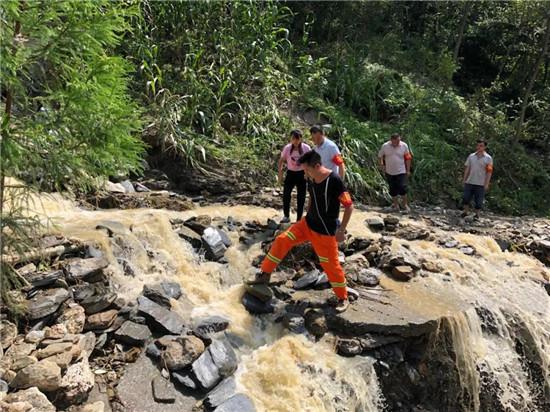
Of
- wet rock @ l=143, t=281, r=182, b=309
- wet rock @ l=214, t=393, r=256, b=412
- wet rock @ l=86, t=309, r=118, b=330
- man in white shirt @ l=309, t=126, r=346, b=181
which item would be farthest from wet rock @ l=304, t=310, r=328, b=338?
wet rock @ l=86, t=309, r=118, b=330

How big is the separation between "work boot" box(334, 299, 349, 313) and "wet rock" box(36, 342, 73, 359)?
9.51ft

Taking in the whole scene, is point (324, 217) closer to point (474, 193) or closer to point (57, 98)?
point (57, 98)

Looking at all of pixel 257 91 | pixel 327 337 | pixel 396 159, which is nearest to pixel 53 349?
pixel 327 337

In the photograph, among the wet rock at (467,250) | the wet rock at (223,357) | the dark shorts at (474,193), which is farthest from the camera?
the dark shorts at (474,193)

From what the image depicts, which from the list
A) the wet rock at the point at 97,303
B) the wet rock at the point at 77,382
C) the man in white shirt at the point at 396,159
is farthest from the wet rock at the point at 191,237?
the man in white shirt at the point at 396,159

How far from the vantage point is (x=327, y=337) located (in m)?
5.43

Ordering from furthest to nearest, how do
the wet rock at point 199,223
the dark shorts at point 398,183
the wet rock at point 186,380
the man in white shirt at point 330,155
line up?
the dark shorts at point 398,183
the wet rock at point 199,223
the man in white shirt at point 330,155
the wet rock at point 186,380

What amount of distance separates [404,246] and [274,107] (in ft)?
19.8

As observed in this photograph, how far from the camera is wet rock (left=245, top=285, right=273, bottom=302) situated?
583 cm

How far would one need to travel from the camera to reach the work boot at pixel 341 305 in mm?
5614

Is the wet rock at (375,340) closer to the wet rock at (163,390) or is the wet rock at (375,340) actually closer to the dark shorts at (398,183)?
the wet rock at (163,390)

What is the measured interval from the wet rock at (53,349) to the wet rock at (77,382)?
19 centimetres

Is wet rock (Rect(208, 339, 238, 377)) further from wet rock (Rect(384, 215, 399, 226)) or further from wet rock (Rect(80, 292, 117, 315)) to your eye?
wet rock (Rect(384, 215, 399, 226))

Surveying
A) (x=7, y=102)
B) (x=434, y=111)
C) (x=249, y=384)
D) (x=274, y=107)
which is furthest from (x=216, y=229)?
(x=434, y=111)
